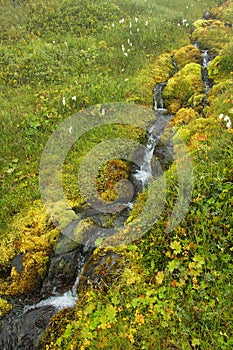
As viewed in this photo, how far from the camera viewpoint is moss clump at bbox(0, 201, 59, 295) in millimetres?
6349

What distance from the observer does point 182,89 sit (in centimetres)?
1192

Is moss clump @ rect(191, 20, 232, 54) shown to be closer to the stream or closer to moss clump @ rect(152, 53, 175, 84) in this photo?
moss clump @ rect(152, 53, 175, 84)

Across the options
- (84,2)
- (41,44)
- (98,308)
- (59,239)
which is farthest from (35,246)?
(84,2)

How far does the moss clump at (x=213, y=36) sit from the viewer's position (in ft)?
48.4

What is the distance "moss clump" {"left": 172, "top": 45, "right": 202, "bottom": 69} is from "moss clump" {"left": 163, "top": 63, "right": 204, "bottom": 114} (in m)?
1.44

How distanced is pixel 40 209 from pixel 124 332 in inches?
175

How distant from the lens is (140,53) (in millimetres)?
14562

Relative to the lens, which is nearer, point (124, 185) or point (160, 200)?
point (160, 200)

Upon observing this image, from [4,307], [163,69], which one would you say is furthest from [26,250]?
[163,69]

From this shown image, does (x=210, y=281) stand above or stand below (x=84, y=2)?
below

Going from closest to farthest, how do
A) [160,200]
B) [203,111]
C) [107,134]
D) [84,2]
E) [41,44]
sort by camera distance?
[160,200] < [203,111] < [107,134] < [41,44] < [84,2]

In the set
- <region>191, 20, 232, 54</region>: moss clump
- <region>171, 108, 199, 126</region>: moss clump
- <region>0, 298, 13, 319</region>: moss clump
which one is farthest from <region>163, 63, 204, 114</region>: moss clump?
<region>0, 298, 13, 319</region>: moss clump

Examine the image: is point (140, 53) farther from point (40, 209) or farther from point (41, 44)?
point (40, 209)

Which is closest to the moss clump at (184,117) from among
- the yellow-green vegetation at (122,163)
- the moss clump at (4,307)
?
the yellow-green vegetation at (122,163)
